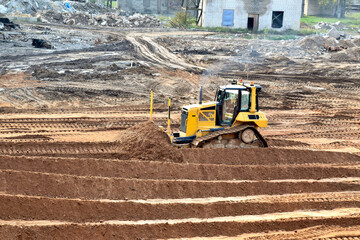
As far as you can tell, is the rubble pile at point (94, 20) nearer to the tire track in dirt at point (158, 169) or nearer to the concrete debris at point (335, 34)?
the concrete debris at point (335, 34)

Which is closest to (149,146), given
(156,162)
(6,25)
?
(156,162)

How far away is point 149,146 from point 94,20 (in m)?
36.5

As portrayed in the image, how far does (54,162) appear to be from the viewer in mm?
11789

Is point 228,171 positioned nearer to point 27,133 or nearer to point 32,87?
point 27,133

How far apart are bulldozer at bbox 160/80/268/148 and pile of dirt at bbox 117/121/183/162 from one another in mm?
341

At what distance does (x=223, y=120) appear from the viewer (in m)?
13.5

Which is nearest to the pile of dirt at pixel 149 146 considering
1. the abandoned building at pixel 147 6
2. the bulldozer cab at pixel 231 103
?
the bulldozer cab at pixel 231 103

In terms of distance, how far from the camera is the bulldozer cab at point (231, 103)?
43.5ft

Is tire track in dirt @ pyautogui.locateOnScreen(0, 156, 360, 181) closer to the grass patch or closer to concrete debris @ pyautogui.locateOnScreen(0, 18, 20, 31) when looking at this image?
concrete debris @ pyautogui.locateOnScreen(0, 18, 20, 31)

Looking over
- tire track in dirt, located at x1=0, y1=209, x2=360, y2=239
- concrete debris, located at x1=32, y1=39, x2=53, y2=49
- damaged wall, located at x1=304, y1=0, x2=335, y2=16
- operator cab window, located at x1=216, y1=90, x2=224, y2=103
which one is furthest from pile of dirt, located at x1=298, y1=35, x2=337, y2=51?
tire track in dirt, located at x1=0, y1=209, x2=360, y2=239

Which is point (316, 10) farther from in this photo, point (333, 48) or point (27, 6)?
point (27, 6)

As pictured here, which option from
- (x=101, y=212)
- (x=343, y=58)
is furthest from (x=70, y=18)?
(x=101, y=212)

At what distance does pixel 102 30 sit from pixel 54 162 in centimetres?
3233

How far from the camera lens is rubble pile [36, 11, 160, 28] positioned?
46562mm
